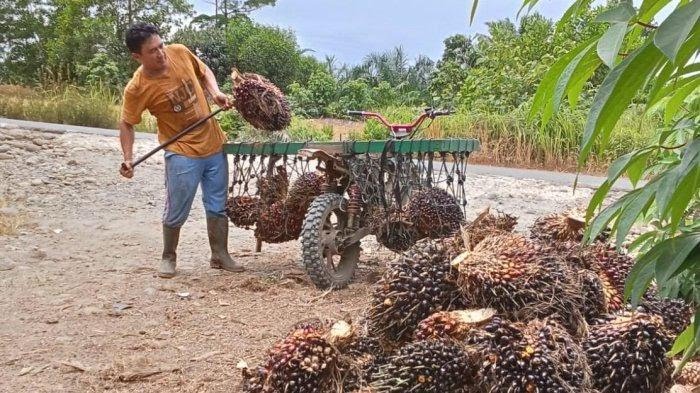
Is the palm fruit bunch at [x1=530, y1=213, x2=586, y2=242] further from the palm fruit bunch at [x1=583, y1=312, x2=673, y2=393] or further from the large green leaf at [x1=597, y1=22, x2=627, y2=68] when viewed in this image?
the large green leaf at [x1=597, y1=22, x2=627, y2=68]

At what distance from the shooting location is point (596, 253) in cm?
269

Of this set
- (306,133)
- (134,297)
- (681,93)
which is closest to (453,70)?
(306,133)

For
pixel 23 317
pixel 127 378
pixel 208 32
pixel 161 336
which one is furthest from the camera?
pixel 208 32

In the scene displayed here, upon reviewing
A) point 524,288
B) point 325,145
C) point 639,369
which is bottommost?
point 639,369

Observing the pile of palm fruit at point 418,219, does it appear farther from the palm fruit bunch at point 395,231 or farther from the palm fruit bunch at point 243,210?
the palm fruit bunch at point 243,210

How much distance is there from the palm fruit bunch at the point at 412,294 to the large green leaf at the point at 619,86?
1.71 m

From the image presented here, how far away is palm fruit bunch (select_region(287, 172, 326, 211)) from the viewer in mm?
4418

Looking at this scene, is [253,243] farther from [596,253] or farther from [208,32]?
[208,32]

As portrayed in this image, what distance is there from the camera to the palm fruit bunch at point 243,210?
452cm

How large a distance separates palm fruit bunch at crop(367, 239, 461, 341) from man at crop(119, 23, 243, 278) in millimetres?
2354

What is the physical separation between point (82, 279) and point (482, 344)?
336 centimetres

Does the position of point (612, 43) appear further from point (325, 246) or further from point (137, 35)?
point (137, 35)

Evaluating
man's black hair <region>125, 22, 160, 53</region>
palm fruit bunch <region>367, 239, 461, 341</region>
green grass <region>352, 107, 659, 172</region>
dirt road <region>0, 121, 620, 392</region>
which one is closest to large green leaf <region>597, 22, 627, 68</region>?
dirt road <region>0, 121, 620, 392</region>

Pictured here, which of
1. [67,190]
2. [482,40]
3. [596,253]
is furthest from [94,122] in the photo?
[596,253]
